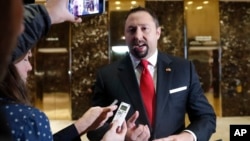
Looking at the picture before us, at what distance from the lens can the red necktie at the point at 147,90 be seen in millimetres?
2041

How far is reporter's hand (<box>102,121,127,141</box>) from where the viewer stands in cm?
150

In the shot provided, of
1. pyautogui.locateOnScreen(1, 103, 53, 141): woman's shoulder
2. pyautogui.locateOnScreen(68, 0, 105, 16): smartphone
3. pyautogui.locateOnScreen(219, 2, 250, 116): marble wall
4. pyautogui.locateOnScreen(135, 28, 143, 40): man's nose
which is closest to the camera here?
pyautogui.locateOnScreen(1, 103, 53, 141): woman's shoulder

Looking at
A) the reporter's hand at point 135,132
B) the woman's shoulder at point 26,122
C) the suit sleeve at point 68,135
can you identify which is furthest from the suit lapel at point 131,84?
the woman's shoulder at point 26,122

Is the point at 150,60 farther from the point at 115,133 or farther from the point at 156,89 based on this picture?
the point at 115,133

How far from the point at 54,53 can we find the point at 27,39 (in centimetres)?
728

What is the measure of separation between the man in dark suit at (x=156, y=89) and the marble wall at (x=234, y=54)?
20.3 ft

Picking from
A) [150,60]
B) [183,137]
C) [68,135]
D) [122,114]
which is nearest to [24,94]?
[68,135]

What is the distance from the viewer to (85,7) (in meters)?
1.45

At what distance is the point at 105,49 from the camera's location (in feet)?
26.1

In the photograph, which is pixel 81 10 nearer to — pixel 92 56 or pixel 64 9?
pixel 64 9

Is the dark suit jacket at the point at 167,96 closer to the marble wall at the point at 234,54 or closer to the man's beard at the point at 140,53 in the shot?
the man's beard at the point at 140,53

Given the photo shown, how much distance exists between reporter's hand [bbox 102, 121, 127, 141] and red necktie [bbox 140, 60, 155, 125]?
469mm

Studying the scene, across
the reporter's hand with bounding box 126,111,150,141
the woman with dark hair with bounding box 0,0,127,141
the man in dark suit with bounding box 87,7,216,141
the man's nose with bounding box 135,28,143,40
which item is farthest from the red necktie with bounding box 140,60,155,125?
the woman with dark hair with bounding box 0,0,127,141

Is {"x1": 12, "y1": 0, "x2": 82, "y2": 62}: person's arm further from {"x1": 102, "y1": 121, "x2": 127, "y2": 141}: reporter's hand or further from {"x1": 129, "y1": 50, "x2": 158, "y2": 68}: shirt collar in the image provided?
{"x1": 129, "y1": 50, "x2": 158, "y2": 68}: shirt collar
